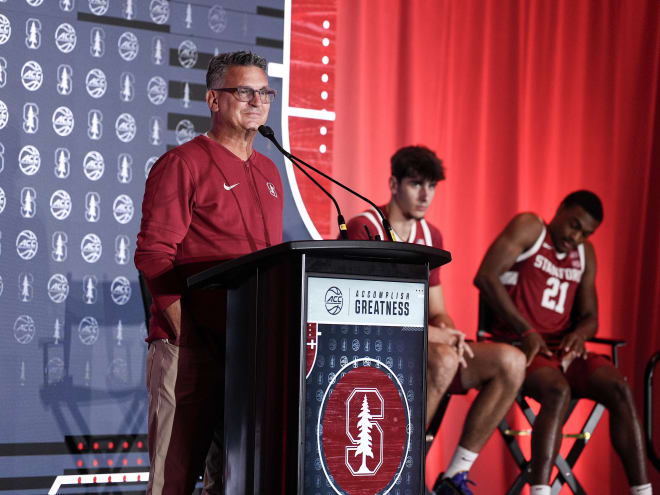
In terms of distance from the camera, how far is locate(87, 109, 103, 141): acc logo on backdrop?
327cm

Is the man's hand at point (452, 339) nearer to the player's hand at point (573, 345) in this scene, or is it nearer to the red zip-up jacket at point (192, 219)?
the player's hand at point (573, 345)

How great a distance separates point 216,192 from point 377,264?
0.49 meters

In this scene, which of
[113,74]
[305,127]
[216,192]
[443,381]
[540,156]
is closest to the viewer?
[216,192]

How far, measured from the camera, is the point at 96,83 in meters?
3.28

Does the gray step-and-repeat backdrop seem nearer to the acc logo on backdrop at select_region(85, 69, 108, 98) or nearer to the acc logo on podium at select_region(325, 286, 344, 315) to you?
the acc logo on backdrop at select_region(85, 69, 108, 98)

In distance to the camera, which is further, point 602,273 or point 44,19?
point 602,273

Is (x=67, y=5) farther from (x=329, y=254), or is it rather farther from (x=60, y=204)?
(x=329, y=254)

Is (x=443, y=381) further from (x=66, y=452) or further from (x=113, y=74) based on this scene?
(x=113, y=74)

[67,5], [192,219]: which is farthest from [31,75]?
[192,219]

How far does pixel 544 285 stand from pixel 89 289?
78.3 inches

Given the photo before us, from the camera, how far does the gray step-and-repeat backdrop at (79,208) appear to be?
3.12 meters

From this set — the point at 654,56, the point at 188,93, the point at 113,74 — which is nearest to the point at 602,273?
Result: the point at 654,56

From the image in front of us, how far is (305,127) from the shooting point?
3.67 m

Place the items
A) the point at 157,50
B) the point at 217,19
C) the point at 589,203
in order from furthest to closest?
1. the point at 589,203
2. the point at 217,19
3. the point at 157,50
